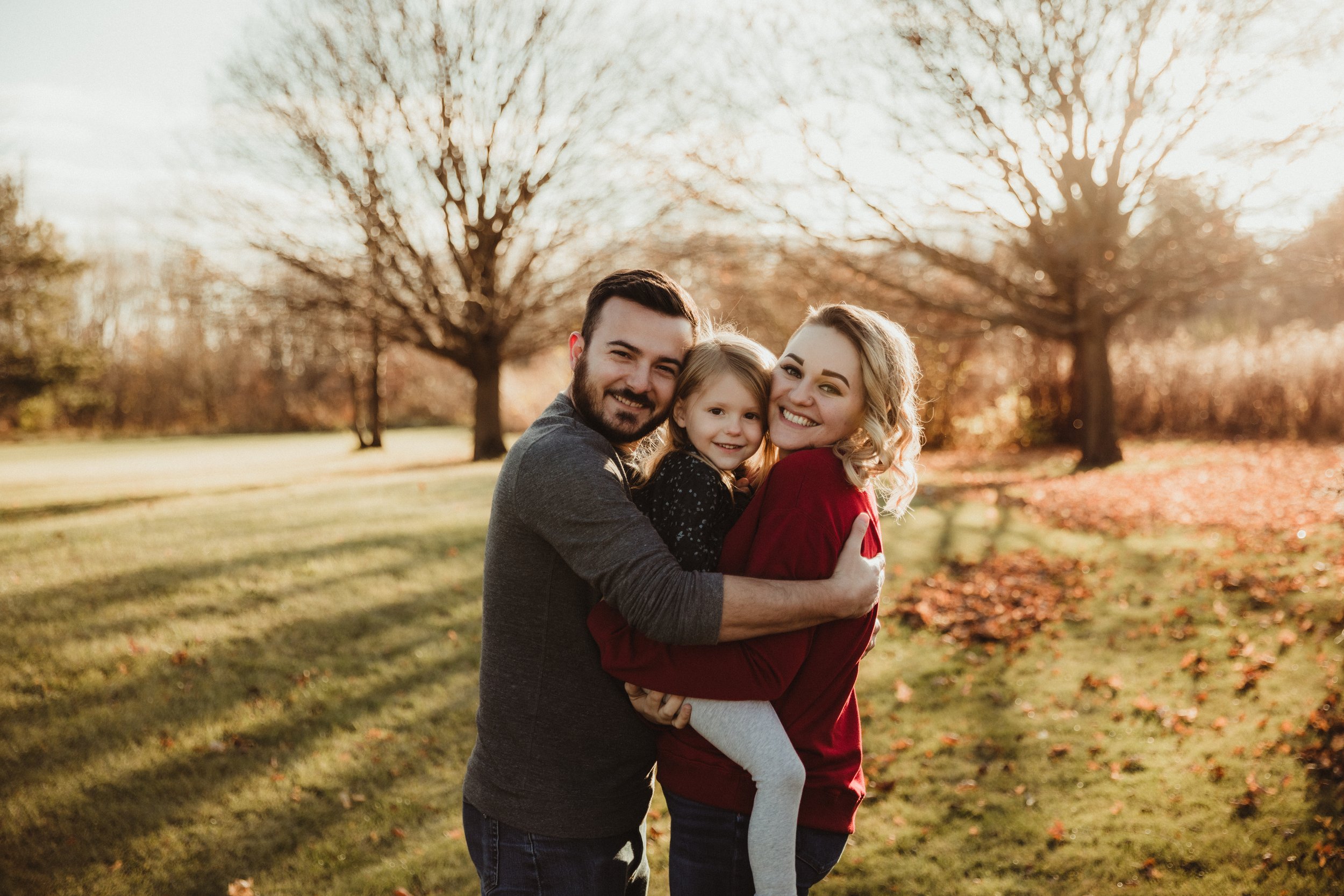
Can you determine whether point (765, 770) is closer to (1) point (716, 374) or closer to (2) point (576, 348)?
(1) point (716, 374)

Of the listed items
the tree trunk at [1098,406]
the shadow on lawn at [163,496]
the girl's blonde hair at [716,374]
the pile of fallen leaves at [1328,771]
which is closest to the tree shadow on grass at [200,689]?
the girl's blonde hair at [716,374]

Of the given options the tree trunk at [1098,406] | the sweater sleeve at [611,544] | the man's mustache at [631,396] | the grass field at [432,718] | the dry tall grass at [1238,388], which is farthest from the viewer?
the dry tall grass at [1238,388]

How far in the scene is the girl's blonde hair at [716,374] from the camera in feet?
9.14

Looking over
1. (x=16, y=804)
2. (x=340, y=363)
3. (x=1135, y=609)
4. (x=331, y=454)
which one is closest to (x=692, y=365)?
(x=16, y=804)

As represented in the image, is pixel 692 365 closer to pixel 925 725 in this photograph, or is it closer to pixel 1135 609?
pixel 925 725

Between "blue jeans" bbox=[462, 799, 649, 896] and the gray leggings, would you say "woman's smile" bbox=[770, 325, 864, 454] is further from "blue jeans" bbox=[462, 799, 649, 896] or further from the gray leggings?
"blue jeans" bbox=[462, 799, 649, 896]

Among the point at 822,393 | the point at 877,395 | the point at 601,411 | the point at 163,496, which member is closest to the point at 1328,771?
the point at 877,395

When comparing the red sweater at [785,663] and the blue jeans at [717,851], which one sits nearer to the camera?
the red sweater at [785,663]

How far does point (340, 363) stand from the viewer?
3956cm

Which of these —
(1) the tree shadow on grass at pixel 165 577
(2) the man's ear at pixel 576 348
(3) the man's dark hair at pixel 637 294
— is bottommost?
(1) the tree shadow on grass at pixel 165 577

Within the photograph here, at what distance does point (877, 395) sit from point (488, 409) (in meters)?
19.3

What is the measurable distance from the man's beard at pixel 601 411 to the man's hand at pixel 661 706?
0.75m

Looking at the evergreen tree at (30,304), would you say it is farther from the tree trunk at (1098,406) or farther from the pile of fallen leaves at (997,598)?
the tree trunk at (1098,406)

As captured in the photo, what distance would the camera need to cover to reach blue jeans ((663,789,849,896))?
231cm
